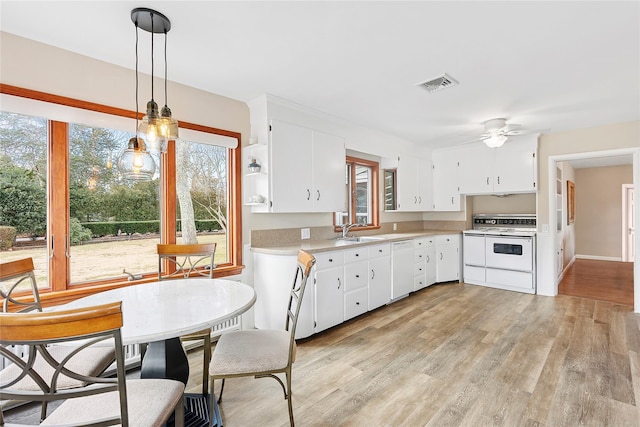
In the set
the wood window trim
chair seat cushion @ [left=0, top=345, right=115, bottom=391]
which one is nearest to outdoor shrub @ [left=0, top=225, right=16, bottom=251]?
the wood window trim

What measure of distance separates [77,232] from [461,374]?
3094 millimetres

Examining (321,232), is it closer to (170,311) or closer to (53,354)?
(170,311)

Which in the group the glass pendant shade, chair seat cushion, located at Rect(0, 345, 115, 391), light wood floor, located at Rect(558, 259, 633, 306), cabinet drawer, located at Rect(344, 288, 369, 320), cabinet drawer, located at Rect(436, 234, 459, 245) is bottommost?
light wood floor, located at Rect(558, 259, 633, 306)

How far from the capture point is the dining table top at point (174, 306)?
1327 millimetres

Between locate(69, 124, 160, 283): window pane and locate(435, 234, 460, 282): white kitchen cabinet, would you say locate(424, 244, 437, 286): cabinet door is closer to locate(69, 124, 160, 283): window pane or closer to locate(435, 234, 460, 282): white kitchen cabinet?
locate(435, 234, 460, 282): white kitchen cabinet

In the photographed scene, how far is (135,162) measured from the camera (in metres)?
1.82

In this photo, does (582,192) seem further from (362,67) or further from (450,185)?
(362,67)

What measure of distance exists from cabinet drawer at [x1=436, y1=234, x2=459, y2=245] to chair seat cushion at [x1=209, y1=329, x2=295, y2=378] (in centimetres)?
375

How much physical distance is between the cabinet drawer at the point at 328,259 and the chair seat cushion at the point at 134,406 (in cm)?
186

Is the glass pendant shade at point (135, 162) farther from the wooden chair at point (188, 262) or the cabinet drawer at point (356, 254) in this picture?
the cabinet drawer at point (356, 254)

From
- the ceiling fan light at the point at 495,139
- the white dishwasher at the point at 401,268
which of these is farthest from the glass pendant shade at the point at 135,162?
the ceiling fan light at the point at 495,139

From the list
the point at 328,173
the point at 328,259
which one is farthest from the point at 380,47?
the point at 328,259

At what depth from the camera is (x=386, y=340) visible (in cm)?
305

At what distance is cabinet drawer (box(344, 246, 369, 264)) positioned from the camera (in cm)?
342
